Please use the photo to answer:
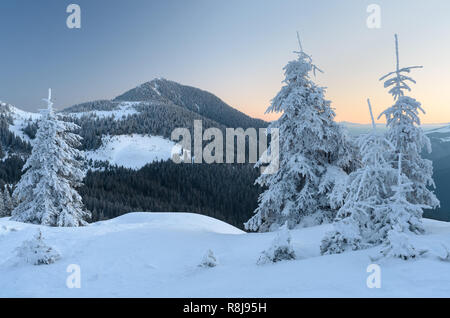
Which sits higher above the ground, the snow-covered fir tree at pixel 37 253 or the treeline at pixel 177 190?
the snow-covered fir tree at pixel 37 253

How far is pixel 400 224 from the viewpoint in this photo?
6.35 m

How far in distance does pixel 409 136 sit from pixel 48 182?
20.7 metres

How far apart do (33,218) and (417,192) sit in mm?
22010

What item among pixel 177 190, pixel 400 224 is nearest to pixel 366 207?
pixel 400 224

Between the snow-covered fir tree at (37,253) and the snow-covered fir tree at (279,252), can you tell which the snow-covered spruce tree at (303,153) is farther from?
the snow-covered fir tree at (37,253)

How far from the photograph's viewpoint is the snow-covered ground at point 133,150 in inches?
6270

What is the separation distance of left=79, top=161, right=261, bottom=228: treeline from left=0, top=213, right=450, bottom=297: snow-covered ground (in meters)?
69.1

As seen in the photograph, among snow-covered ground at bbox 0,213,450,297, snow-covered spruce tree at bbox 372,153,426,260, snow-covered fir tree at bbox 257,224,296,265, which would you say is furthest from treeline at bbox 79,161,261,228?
snow-covered spruce tree at bbox 372,153,426,260

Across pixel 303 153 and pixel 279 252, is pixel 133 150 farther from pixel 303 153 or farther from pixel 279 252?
pixel 279 252

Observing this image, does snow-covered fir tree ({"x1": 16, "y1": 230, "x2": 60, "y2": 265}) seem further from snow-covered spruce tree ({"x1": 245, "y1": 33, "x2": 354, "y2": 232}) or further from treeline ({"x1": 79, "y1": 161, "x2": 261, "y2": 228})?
treeline ({"x1": 79, "y1": 161, "x2": 261, "y2": 228})

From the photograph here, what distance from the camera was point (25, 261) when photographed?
8.18 metres

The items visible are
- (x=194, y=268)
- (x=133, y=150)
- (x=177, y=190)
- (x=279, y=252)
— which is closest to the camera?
(x=279, y=252)

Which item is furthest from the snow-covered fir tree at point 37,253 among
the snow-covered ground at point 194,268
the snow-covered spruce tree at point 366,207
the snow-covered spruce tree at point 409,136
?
the snow-covered spruce tree at point 409,136

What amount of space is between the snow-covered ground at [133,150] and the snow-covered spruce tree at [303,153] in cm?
14450
